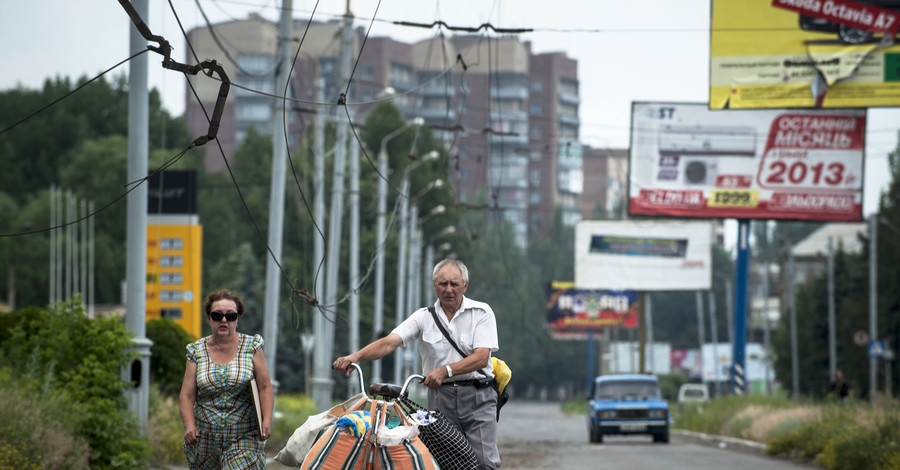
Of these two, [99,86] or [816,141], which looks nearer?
[816,141]

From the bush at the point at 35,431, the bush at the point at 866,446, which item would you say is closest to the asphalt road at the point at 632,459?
the bush at the point at 866,446

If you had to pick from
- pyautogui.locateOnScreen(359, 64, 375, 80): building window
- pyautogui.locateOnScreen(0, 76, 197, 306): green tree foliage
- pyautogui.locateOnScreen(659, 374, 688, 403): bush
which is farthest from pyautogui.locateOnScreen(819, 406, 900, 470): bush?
pyautogui.locateOnScreen(359, 64, 375, 80): building window

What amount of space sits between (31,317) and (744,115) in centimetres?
2383

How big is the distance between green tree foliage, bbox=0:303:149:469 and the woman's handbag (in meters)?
7.08

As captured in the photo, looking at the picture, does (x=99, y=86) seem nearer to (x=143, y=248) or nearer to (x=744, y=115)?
(x=744, y=115)

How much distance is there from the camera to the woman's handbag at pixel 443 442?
305 inches

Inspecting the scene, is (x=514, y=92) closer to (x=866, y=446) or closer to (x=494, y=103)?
(x=494, y=103)

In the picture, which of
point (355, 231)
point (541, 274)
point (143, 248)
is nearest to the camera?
point (143, 248)

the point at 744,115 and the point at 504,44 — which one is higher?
the point at 504,44

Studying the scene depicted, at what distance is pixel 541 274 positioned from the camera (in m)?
153

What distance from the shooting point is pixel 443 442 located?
25.4ft

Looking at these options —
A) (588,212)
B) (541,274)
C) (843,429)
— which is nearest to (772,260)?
(588,212)

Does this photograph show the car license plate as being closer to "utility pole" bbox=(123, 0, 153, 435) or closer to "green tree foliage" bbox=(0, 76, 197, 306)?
"utility pole" bbox=(123, 0, 153, 435)

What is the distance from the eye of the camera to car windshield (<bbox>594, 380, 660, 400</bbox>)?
31453mm
